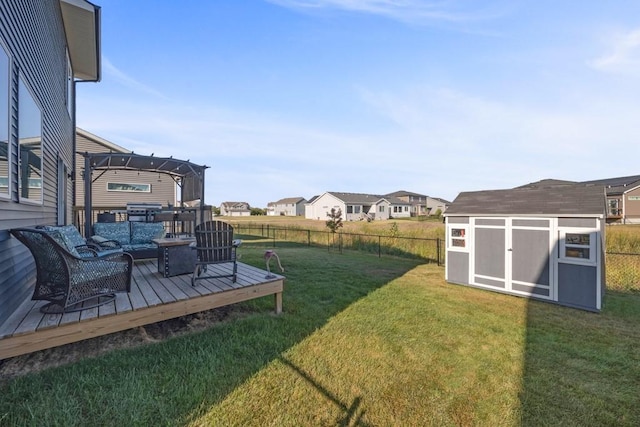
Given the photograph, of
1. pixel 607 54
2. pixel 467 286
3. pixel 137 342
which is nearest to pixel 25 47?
pixel 137 342

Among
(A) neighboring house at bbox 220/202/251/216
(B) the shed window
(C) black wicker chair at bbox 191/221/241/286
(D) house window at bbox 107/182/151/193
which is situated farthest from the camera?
(A) neighboring house at bbox 220/202/251/216

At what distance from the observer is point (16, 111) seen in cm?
294

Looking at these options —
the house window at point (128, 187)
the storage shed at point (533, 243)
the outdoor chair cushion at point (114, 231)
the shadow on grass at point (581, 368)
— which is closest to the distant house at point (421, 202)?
the house window at point (128, 187)

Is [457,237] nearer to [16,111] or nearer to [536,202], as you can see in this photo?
[536,202]

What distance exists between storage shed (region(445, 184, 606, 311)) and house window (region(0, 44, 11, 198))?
666cm

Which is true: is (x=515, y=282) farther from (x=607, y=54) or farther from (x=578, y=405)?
(x=607, y=54)

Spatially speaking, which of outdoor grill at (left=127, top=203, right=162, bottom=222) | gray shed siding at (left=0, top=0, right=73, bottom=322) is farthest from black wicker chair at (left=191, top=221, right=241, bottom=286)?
outdoor grill at (left=127, top=203, right=162, bottom=222)

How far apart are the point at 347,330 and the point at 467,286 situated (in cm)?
367

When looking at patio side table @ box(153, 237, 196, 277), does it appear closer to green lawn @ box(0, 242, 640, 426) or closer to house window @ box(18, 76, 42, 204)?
A: green lawn @ box(0, 242, 640, 426)

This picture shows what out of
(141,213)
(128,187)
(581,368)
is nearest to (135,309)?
(581,368)

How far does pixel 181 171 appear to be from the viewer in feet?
27.2

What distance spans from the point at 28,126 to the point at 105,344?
2.73 m

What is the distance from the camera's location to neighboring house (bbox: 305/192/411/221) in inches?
1465

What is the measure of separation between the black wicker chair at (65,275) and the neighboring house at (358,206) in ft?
109
